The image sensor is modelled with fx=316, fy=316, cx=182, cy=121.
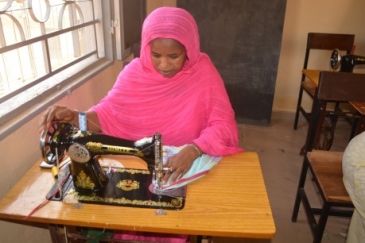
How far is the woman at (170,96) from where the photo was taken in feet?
4.09

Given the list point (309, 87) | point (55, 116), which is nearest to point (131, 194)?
point (55, 116)

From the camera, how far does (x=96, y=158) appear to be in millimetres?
1062

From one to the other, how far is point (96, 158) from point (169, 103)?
472mm

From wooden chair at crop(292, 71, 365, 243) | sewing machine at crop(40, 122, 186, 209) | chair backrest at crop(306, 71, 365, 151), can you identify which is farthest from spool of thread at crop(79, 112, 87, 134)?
chair backrest at crop(306, 71, 365, 151)

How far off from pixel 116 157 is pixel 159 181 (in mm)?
278

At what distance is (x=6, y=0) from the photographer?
1.26m

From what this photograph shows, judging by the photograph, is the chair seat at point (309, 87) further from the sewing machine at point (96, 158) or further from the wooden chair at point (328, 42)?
the sewing machine at point (96, 158)

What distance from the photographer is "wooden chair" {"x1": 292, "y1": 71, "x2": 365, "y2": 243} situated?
1.56m

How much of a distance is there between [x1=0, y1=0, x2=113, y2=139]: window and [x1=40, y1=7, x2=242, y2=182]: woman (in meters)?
0.28

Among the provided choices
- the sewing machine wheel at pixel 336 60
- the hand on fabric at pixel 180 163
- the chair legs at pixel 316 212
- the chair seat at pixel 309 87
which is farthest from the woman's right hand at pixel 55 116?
the chair seat at pixel 309 87

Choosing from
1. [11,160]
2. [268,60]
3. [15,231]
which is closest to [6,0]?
[11,160]

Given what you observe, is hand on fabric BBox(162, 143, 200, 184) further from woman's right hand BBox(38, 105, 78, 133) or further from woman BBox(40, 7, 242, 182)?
woman's right hand BBox(38, 105, 78, 133)

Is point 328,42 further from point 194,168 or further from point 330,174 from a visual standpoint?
point 194,168

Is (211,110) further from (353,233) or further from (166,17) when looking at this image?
(353,233)
